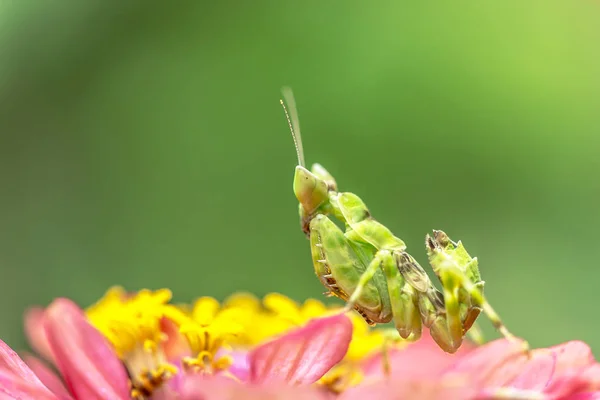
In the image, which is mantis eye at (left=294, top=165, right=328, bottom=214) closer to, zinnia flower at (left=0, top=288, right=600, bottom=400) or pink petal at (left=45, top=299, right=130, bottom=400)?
zinnia flower at (left=0, top=288, right=600, bottom=400)

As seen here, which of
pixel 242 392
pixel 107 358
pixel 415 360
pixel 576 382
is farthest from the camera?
pixel 415 360

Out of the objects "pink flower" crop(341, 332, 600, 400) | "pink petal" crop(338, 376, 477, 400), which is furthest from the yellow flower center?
"pink petal" crop(338, 376, 477, 400)

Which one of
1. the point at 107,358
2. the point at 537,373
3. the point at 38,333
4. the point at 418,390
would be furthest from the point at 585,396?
the point at 38,333

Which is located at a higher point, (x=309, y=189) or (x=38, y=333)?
(x=309, y=189)

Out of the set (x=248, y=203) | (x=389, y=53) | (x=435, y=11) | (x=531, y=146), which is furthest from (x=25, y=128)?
(x=531, y=146)

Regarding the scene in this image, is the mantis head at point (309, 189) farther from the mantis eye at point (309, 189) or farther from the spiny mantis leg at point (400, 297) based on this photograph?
the spiny mantis leg at point (400, 297)

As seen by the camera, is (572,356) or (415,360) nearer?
(572,356)

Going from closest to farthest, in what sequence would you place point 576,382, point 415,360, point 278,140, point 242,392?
point 242,392, point 576,382, point 415,360, point 278,140

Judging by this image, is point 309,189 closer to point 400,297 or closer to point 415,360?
point 400,297
